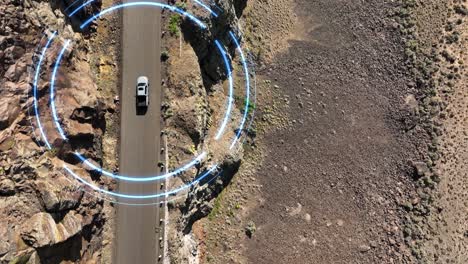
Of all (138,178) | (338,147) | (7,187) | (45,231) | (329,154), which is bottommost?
(329,154)

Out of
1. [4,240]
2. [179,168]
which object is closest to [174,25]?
[179,168]

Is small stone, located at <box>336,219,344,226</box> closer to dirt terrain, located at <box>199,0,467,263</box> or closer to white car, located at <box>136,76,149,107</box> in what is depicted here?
dirt terrain, located at <box>199,0,467,263</box>

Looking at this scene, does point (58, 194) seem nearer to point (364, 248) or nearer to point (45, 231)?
point (45, 231)

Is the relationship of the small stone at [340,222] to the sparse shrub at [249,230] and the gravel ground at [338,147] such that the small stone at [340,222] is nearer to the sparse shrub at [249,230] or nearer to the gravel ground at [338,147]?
the gravel ground at [338,147]

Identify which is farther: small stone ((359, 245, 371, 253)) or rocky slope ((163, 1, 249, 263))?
small stone ((359, 245, 371, 253))

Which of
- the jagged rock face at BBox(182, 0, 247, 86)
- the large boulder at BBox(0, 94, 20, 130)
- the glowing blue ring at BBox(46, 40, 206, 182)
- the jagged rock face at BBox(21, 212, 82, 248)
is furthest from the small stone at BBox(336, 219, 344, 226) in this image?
the large boulder at BBox(0, 94, 20, 130)

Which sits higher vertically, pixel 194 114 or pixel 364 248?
pixel 194 114
